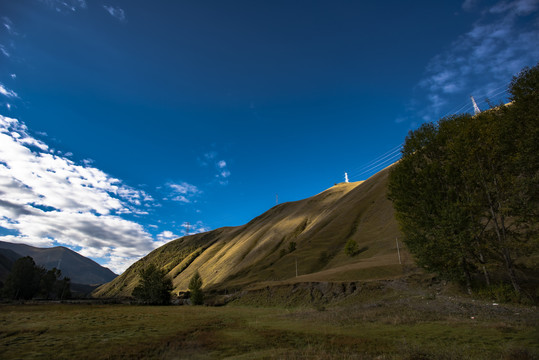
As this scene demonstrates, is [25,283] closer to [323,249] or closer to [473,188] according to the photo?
[323,249]

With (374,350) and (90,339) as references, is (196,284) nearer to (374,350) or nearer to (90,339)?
(90,339)

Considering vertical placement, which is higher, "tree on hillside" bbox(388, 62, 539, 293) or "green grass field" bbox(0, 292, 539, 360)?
"tree on hillside" bbox(388, 62, 539, 293)

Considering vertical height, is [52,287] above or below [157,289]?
above

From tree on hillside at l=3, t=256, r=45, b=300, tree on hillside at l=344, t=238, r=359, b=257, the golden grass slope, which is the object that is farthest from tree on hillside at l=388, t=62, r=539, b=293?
tree on hillside at l=3, t=256, r=45, b=300

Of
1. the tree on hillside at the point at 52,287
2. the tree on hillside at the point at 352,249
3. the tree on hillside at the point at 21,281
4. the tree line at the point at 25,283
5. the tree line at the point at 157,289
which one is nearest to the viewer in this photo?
the tree line at the point at 157,289

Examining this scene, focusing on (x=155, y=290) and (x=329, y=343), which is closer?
(x=329, y=343)

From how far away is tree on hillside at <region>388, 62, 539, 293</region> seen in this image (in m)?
25.0

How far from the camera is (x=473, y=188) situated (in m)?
30.7

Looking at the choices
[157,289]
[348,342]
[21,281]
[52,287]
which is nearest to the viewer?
[348,342]

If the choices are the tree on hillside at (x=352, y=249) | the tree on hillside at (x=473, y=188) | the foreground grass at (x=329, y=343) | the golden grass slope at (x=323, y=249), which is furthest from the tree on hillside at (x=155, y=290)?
the tree on hillside at (x=473, y=188)

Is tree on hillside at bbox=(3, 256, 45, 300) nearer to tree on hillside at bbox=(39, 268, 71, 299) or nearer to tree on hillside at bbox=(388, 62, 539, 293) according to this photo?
tree on hillside at bbox=(39, 268, 71, 299)

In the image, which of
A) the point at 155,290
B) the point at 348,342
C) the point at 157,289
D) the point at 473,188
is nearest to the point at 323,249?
the point at 157,289

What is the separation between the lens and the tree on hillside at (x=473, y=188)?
25.0 metres

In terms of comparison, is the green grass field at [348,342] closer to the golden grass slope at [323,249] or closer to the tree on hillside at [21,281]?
the golden grass slope at [323,249]
